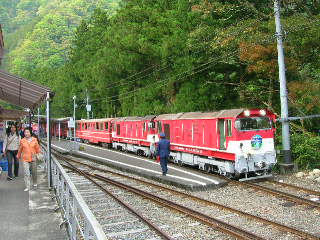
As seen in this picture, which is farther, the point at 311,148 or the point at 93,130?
the point at 93,130

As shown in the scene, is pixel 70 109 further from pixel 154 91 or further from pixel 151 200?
pixel 151 200

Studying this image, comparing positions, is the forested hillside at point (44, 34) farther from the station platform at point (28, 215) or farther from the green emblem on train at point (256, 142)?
the station platform at point (28, 215)

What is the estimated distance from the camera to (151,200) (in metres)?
11.3

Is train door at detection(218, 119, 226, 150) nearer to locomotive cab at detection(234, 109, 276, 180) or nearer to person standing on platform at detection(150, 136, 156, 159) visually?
locomotive cab at detection(234, 109, 276, 180)

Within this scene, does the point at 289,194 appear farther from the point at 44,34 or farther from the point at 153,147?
the point at 44,34

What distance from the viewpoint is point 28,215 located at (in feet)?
23.7

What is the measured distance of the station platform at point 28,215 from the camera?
6086 mm

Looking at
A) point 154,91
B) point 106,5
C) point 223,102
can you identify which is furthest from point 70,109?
point 106,5

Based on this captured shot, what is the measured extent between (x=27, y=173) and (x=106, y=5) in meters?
117

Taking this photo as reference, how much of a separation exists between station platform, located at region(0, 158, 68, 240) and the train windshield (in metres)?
7.29

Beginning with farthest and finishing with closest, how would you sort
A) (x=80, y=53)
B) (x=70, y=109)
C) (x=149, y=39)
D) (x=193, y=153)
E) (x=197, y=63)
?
(x=80, y=53)
(x=70, y=109)
(x=149, y=39)
(x=197, y=63)
(x=193, y=153)

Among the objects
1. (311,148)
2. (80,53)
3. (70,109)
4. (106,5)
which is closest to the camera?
(311,148)

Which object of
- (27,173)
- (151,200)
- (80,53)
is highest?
(80,53)

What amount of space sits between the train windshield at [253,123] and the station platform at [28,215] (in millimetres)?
7294
